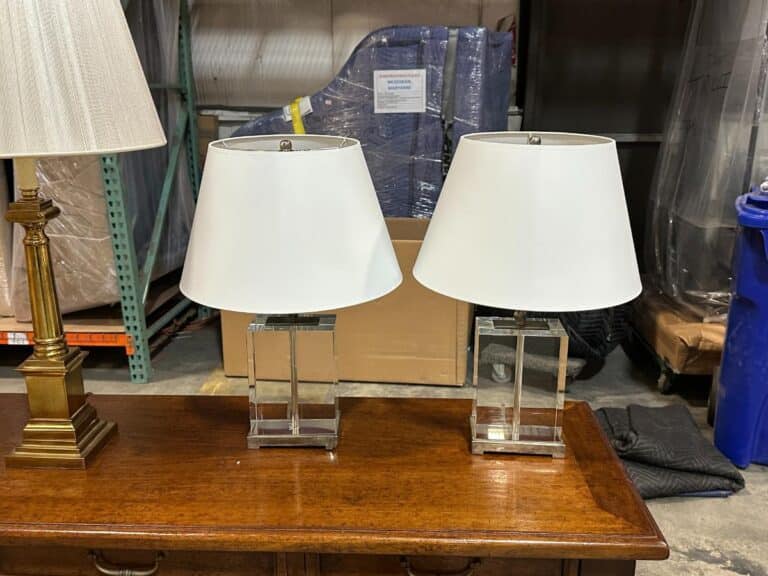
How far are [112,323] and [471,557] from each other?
6.30ft

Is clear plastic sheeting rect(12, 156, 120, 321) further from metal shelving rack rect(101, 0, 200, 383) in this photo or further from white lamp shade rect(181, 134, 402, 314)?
white lamp shade rect(181, 134, 402, 314)

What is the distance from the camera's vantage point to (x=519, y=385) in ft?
3.72

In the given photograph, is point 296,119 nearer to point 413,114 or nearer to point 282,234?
point 413,114

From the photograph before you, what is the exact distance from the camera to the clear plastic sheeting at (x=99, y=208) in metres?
2.31

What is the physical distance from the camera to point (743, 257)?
1874mm

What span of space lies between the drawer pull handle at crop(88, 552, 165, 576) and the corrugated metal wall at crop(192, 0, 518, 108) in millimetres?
2569

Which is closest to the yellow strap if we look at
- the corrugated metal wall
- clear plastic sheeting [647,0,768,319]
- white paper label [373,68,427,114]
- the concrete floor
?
white paper label [373,68,427,114]

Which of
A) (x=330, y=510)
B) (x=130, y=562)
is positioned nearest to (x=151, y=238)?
(x=130, y=562)

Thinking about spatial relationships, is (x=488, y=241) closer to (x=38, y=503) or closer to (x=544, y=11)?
(x=38, y=503)

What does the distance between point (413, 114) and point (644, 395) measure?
136 cm

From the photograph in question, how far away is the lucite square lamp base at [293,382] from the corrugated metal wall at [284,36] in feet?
7.43

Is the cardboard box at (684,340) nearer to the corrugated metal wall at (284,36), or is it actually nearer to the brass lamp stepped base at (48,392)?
the corrugated metal wall at (284,36)

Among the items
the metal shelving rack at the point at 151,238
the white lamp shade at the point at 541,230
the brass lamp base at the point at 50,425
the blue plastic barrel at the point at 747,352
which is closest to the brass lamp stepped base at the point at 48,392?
the brass lamp base at the point at 50,425

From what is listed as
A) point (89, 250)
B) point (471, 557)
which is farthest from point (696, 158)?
point (89, 250)
